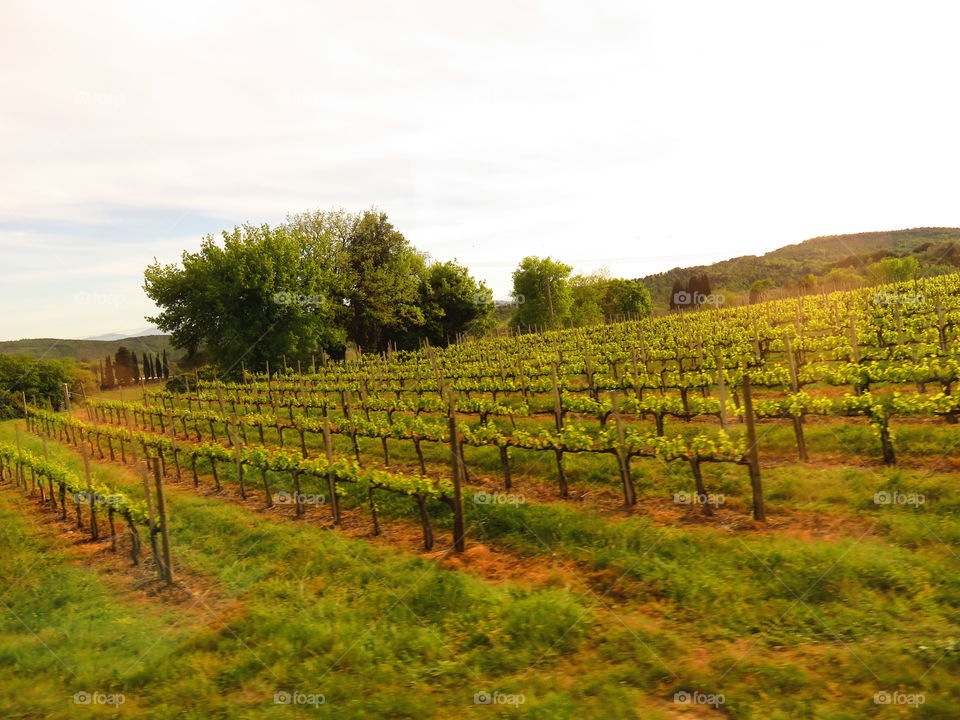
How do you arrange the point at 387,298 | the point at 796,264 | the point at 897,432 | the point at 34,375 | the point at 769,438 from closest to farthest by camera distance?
the point at 897,432 → the point at 769,438 → the point at 387,298 → the point at 34,375 → the point at 796,264

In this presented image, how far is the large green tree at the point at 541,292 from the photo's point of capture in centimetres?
7306

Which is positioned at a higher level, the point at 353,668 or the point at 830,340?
the point at 830,340

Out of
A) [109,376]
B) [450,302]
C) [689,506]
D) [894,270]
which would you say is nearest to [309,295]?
[450,302]

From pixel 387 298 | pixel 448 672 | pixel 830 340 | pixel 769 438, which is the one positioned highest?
pixel 387 298

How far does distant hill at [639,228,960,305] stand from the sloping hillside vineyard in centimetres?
11229

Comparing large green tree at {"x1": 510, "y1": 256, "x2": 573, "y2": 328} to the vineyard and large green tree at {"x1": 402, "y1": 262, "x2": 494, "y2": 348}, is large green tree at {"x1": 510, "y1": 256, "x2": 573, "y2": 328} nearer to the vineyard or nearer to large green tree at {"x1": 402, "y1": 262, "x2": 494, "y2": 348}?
large green tree at {"x1": 402, "y1": 262, "x2": 494, "y2": 348}

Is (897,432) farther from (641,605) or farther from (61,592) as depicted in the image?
(61,592)

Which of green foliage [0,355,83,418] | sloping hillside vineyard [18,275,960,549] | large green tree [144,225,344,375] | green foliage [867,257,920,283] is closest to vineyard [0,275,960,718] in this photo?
sloping hillside vineyard [18,275,960,549]

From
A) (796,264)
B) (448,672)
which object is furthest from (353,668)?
(796,264)

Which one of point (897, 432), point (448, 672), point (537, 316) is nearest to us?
point (448, 672)

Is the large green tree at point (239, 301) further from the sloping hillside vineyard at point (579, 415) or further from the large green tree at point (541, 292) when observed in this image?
the large green tree at point (541, 292)

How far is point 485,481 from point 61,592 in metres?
9.53

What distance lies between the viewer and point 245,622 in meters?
9.02

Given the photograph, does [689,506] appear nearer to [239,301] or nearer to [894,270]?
[239,301]
